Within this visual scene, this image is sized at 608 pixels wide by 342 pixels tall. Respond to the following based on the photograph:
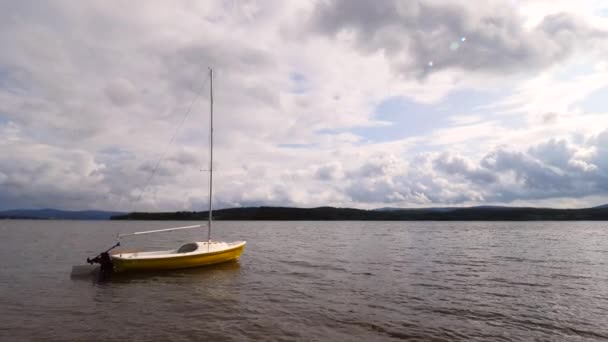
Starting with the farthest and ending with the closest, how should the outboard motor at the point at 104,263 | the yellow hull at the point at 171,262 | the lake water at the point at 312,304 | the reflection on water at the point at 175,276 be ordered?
→ the yellow hull at the point at 171,262 < the outboard motor at the point at 104,263 < the reflection on water at the point at 175,276 < the lake water at the point at 312,304

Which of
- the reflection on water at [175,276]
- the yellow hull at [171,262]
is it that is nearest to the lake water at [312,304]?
the reflection on water at [175,276]

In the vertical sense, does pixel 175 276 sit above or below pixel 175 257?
below

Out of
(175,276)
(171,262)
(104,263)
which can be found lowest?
(175,276)

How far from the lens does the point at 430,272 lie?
28562 mm

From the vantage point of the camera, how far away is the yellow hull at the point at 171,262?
25.4 m

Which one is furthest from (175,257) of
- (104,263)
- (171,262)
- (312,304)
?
(312,304)

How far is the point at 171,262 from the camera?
2680cm

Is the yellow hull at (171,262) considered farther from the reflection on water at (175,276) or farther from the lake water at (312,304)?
the lake water at (312,304)

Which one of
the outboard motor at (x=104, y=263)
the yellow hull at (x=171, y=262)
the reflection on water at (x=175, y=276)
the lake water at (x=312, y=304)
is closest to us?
the lake water at (x=312, y=304)

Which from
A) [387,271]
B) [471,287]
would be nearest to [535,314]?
[471,287]

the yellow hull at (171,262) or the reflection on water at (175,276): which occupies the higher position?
the yellow hull at (171,262)

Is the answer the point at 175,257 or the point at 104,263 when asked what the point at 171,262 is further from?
the point at 104,263

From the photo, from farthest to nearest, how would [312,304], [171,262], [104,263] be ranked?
[171,262]
[104,263]
[312,304]

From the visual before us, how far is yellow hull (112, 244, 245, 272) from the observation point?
83.2 ft
